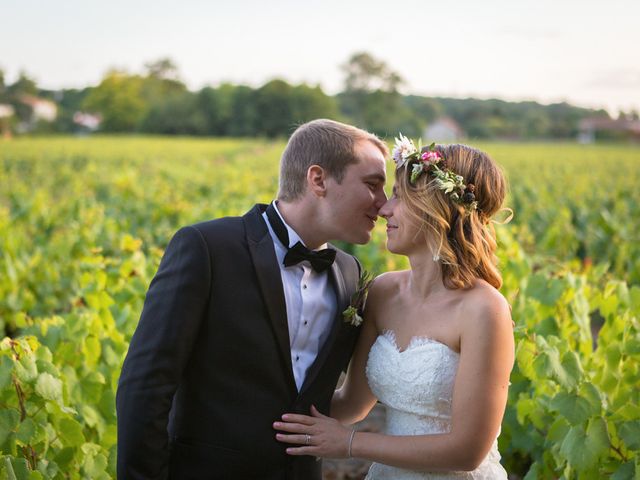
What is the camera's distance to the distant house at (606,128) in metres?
79.9

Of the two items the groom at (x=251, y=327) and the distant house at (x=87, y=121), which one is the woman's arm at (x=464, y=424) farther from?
the distant house at (x=87, y=121)

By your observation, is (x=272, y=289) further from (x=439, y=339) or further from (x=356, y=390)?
(x=356, y=390)

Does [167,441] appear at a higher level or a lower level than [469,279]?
lower

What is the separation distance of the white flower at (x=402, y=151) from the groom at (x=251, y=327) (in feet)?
0.17

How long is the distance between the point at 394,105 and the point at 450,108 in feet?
52.9

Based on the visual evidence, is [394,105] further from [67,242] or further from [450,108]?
[67,242]

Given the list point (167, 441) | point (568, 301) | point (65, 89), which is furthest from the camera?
point (65, 89)

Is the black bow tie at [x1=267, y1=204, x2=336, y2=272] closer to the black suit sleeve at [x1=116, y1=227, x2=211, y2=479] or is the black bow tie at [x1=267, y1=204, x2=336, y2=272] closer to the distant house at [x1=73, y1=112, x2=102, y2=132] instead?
the black suit sleeve at [x1=116, y1=227, x2=211, y2=479]

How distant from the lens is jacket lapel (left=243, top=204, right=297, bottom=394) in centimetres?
230

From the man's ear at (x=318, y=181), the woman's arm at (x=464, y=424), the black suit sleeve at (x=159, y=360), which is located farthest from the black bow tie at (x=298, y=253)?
the woman's arm at (x=464, y=424)

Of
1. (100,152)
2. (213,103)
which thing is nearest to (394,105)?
(213,103)

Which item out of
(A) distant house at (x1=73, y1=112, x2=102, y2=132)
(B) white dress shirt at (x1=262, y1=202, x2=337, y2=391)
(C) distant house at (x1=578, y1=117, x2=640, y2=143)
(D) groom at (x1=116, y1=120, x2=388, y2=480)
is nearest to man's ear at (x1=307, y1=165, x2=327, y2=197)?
(D) groom at (x1=116, y1=120, x2=388, y2=480)

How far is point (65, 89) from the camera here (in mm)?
131500

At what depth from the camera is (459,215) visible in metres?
2.42
